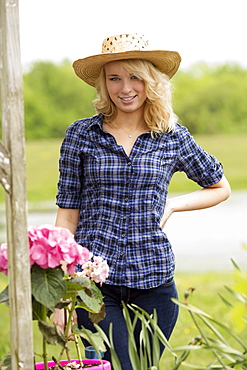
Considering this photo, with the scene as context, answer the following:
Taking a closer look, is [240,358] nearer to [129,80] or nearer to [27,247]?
[27,247]

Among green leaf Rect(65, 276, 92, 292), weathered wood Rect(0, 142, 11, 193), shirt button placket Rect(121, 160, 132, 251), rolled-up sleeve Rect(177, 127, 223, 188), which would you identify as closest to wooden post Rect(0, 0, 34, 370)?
weathered wood Rect(0, 142, 11, 193)

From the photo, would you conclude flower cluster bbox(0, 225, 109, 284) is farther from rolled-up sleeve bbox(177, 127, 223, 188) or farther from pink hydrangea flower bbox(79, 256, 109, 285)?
rolled-up sleeve bbox(177, 127, 223, 188)

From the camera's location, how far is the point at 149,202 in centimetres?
241

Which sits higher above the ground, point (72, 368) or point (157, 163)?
point (157, 163)

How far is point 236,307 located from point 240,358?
0.67 meters

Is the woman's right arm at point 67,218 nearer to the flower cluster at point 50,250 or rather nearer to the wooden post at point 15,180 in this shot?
the flower cluster at point 50,250

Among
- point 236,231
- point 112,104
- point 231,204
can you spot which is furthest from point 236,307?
point 231,204

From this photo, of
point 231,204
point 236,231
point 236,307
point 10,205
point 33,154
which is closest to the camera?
point 236,307

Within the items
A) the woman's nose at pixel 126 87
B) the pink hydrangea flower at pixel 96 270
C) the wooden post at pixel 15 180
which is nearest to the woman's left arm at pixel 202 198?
the woman's nose at pixel 126 87

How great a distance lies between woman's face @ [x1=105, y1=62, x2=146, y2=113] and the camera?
2.38 meters

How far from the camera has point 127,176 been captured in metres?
2.40

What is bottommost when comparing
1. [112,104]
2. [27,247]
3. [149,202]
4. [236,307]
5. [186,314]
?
[186,314]

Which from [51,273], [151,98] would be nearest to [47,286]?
[51,273]

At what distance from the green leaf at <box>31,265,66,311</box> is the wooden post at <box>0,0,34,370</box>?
0.11m
